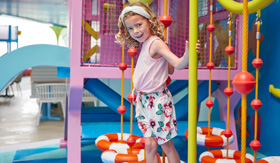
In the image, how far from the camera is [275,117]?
3.13 meters

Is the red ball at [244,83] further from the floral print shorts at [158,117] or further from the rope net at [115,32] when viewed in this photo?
the rope net at [115,32]

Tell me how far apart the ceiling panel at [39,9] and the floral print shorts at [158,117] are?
25.6 feet

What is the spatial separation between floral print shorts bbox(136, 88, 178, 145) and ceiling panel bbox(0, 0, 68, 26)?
308 inches

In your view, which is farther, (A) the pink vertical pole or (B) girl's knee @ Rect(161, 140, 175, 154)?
(A) the pink vertical pole

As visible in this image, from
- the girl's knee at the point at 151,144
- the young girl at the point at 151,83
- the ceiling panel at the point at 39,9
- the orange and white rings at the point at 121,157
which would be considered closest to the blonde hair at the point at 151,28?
the young girl at the point at 151,83

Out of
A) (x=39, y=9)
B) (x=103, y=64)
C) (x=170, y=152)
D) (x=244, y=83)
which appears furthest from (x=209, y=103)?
(x=39, y=9)

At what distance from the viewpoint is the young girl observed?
1.69 metres

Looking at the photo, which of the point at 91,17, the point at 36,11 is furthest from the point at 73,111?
the point at 36,11

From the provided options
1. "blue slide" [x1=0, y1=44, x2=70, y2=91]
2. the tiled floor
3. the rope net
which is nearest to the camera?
"blue slide" [x1=0, y1=44, x2=70, y2=91]

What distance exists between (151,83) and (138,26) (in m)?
0.31

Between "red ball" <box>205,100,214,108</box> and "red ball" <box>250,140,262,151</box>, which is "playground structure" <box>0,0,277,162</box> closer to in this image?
"red ball" <box>205,100,214,108</box>

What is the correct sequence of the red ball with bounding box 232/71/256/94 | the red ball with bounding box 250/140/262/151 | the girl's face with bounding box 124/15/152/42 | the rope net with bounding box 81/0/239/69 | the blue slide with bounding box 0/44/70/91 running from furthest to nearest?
the rope net with bounding box 81/0/239/69
the blue slide with bounding box 0/44/70/91
the red ball with bounding box 250/140/262/151
the girl's face with bounding box 124/15/152/42
the red ball with bounding box 232/71/256/94

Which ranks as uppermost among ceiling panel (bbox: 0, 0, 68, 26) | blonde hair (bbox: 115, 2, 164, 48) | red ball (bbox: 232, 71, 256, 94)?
ceiling panel (bbox: 0, 0, 68, 26)

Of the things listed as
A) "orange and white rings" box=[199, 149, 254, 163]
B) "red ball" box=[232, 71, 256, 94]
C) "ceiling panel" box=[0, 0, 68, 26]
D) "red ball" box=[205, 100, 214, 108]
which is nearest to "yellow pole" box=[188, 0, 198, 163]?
"red ball" box=[232, 71, 256, 94]
